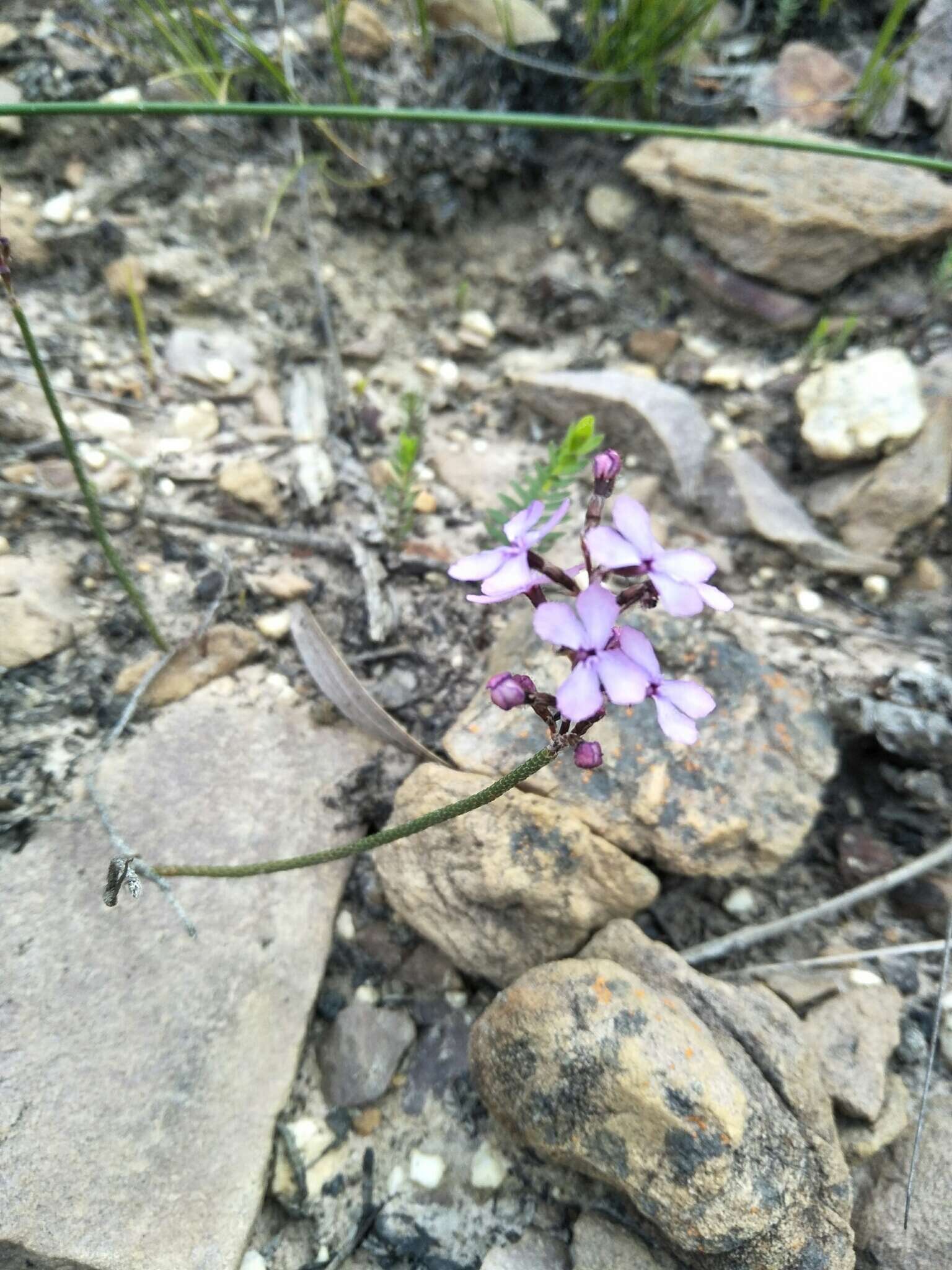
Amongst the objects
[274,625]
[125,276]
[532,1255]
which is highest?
[125,276]

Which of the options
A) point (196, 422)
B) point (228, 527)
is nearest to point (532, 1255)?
point (228, 527)

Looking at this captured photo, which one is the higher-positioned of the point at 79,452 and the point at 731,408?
the point at 731,408

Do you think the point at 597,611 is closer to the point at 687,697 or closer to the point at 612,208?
the point at 687,697

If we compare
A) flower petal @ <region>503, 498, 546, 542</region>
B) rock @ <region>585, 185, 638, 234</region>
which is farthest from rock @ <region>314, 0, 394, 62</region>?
flower petal @ <region>503, 498, 546, 542</region>

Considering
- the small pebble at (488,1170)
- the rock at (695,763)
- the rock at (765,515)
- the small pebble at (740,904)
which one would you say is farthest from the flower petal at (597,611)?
the rock at (765,515)

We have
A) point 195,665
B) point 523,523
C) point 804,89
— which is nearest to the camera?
point 523,523

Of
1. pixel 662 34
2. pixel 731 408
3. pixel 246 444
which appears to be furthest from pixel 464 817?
pixel 662 34

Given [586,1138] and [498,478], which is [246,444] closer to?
[498,478]
